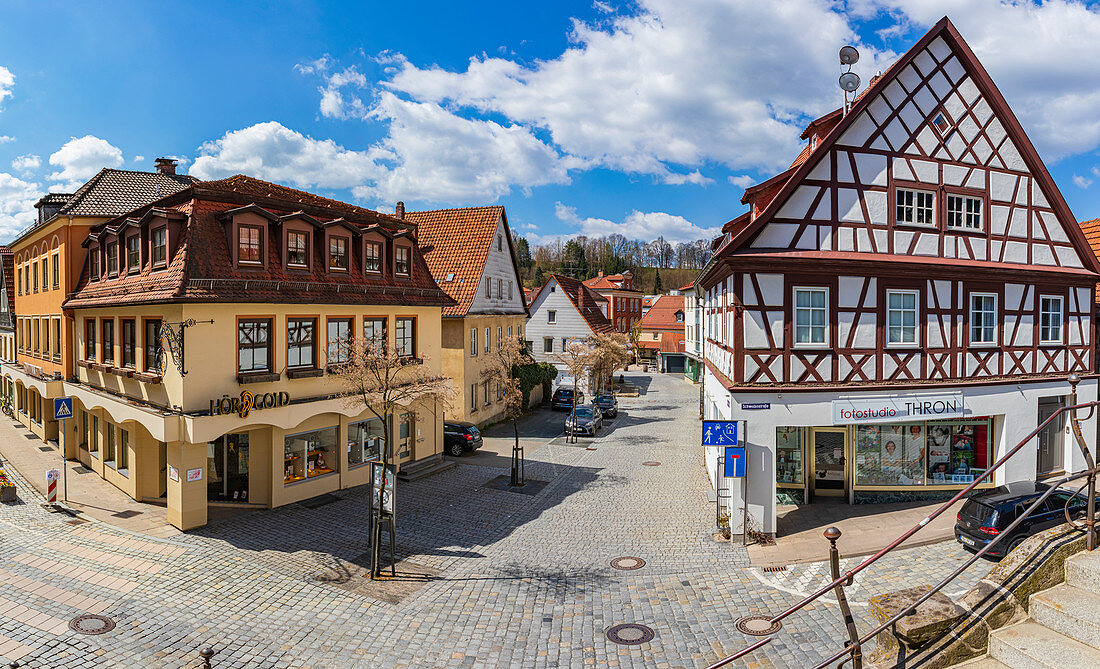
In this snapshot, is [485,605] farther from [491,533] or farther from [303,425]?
[303,425]

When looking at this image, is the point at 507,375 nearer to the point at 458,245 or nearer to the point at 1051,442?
the point at 458,245

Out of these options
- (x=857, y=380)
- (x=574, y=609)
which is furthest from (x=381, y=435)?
(x=857, y=380)

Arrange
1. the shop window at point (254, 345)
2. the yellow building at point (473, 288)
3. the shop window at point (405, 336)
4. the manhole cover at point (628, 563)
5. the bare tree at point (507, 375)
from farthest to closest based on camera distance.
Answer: the yellow building at point (473, 288)
the bare tree at point (507, 375)
the shop window at point (405, 336)
the shop window at point (254, 345)
the manhole cover at point (628, 563)

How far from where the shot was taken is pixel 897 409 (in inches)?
667

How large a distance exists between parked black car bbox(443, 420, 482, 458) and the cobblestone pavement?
6.38m

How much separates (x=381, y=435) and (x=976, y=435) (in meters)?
19.2

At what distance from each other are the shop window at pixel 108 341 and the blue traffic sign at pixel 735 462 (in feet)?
63.2

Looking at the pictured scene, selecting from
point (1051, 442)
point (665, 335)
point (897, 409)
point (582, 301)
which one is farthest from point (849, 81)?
point (665, 335)

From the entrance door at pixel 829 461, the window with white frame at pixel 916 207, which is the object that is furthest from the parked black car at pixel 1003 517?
the window with white frame at pixel 916 207

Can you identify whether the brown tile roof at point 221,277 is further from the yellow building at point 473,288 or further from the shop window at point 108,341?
the yellow building at point 473,288

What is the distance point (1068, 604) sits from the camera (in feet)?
18.4

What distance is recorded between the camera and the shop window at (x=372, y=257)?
21141 millimetres

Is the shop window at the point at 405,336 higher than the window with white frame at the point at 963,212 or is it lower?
lower

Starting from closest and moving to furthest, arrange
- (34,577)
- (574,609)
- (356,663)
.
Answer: (356,663) < (574,609) < (34,577)
